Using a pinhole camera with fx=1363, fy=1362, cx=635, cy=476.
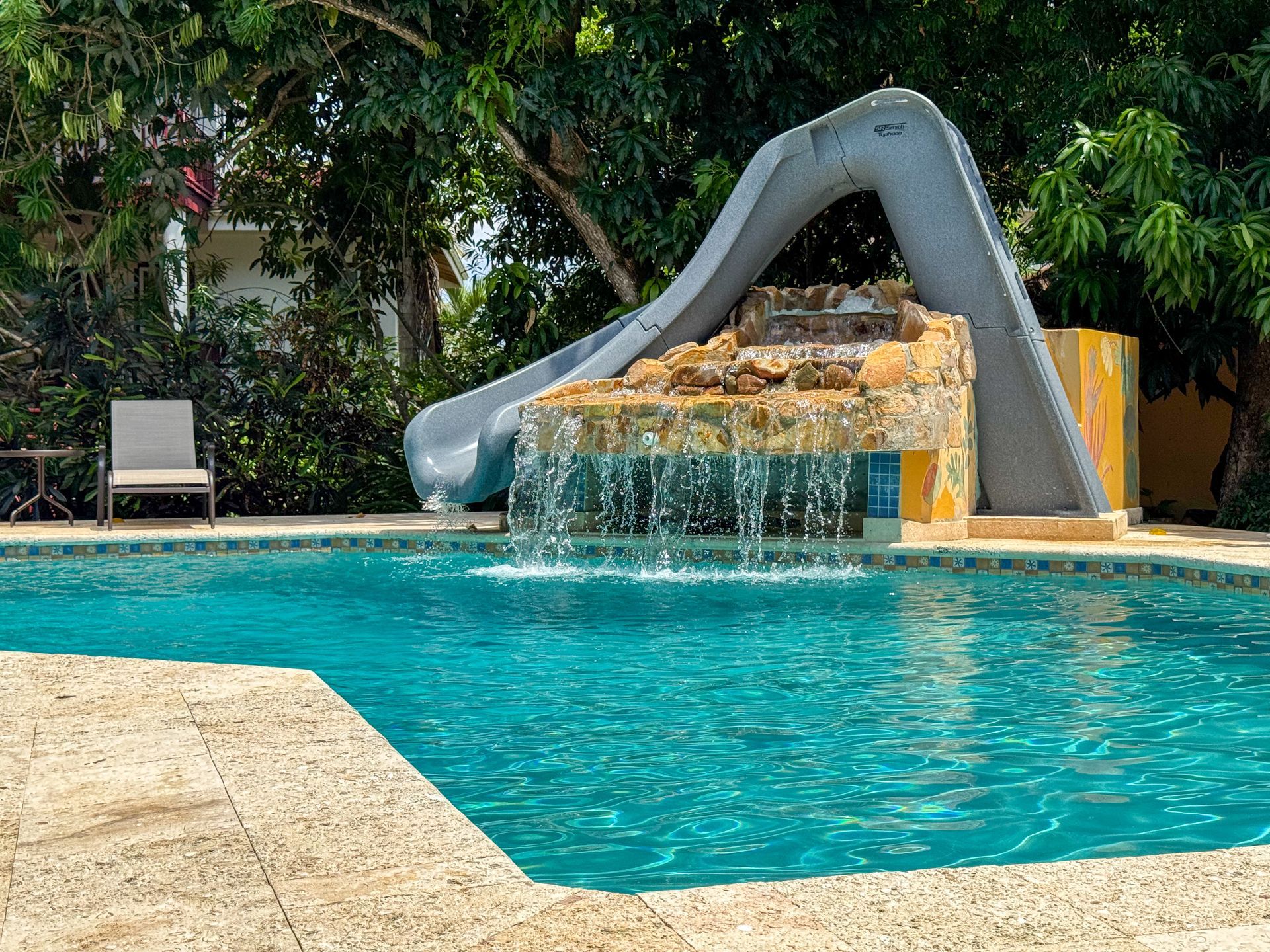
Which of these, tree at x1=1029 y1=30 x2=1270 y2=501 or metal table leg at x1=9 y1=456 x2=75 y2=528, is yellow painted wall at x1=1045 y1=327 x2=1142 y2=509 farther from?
metal table leg at x1=9 y1=456 x2=75 y2=528

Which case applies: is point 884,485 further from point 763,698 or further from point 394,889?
point 394,889

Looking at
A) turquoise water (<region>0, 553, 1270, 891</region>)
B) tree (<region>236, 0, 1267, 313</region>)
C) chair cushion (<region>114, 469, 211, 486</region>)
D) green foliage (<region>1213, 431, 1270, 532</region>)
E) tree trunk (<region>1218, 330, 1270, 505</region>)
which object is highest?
tree (<region>236, 0, 1267, 313</region>)

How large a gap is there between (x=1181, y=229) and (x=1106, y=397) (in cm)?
150

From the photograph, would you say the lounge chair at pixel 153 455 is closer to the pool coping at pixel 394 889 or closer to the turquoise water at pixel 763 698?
the turquoise water at pixel 763 698

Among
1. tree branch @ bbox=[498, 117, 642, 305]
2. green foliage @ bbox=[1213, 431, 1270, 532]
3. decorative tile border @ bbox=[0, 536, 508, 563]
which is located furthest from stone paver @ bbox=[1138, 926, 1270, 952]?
tree branch @ bbox=[498, 117, 642, 305]

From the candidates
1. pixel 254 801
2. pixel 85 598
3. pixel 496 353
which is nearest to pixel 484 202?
pixel 496 353

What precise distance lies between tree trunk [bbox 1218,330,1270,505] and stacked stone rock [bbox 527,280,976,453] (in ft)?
11.1

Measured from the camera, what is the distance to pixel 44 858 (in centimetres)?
265

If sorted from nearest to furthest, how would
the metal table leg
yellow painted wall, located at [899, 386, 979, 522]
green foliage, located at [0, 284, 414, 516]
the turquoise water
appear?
the turquoise water, yellow painted wall, located at [899, 386, 979, 522], the metal table leg, green foliage, located at [0, 284, 414, 516]

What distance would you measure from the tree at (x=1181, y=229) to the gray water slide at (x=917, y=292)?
101 cm

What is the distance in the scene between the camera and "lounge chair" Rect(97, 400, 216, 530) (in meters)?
11.1

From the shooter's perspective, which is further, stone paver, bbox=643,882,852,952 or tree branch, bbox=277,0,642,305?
tree branch, bbox=277,0,642,305

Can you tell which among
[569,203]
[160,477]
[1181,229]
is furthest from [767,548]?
[569,203]

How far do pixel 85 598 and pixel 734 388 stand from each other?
15.4 feet
